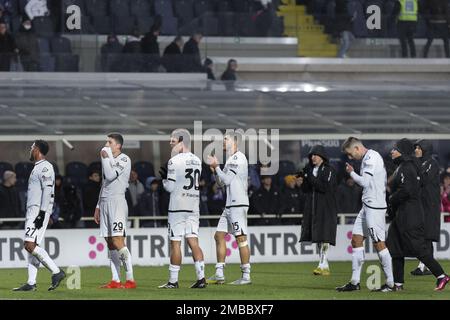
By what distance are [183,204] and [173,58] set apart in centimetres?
1345

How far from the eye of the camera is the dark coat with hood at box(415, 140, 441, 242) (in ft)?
71.8

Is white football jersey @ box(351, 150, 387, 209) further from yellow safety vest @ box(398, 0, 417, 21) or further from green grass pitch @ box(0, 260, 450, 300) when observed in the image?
yellow safety vest @ box(398, 0, 417, 21)

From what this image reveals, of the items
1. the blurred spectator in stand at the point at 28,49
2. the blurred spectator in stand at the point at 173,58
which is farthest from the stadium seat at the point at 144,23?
the blurred spectator in stand at the point at 28,49

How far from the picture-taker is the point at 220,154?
97.8 feet

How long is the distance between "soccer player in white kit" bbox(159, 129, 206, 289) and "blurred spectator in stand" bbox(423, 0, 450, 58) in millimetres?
16398

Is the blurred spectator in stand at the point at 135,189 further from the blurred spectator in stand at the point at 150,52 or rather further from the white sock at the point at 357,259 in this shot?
the white sock at the point at 357,259

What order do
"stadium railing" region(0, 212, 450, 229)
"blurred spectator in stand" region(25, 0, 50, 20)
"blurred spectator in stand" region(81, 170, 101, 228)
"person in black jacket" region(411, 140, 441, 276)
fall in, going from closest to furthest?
"person in black jacket" region(411, 140, 441, 276)
"stadium railing" region(0, 212, 450, 229)
"blurred spectator in stand" region(81, 170, 101, 228)
"blurred spectator in stand" region(25, 0, 50, 20)

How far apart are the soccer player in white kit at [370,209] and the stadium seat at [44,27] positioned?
13966mm

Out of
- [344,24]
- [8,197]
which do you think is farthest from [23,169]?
[344,24]

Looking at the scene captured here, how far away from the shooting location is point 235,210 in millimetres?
20812

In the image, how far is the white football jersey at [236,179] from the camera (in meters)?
20.5

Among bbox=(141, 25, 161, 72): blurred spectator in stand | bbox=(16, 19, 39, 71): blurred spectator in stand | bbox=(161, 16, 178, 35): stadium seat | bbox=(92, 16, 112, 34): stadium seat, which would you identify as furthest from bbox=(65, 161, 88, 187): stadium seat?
bbox=(161, 16, 178, 35): stadium seat
